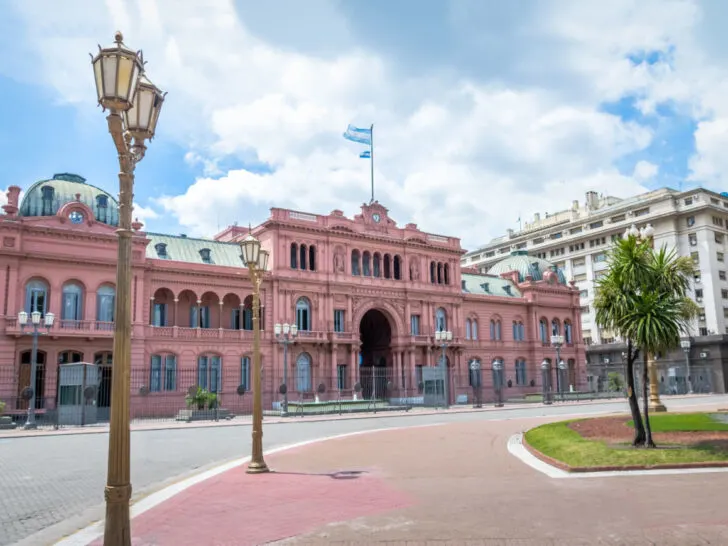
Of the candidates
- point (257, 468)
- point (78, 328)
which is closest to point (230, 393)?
point (78, 328)

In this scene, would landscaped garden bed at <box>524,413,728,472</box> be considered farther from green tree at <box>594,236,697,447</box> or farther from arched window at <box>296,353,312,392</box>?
arched window at <box>296,353,312,392</box>

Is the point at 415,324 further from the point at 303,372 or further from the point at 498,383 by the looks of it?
the point at 303,372

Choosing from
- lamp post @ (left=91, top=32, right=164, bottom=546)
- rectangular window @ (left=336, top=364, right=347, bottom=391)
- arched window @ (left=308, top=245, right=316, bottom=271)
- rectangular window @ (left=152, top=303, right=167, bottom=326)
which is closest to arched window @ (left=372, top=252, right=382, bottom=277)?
arched window @ (left=308, top=245, right=316, bottom=271)

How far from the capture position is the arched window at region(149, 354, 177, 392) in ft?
142

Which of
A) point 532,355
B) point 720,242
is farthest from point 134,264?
point 720,242

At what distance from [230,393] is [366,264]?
16.6 m

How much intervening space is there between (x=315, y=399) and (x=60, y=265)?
67.3 ft

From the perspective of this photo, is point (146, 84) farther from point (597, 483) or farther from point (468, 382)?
point (468, 382)

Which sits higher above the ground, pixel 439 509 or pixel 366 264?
pixel 366 264

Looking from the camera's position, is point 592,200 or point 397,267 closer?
point 397,267

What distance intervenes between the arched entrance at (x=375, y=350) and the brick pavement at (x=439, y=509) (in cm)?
3917

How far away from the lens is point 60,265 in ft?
133

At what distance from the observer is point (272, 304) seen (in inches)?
1935

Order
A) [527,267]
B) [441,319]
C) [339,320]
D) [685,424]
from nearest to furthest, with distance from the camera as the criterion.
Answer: [685,424], [339,320], [441,319], [527,267]
